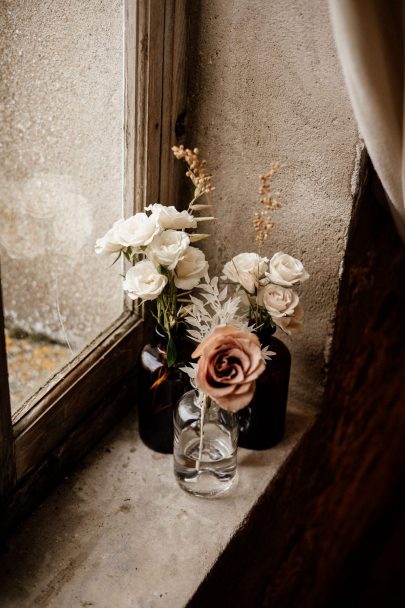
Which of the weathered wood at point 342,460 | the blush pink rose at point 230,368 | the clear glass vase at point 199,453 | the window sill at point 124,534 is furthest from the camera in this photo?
the weathered wood at point 342,460

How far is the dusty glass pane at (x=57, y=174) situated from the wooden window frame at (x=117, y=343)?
26 mm

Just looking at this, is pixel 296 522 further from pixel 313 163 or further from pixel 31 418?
pixel 313 163

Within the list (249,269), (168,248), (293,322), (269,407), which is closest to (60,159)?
(168,248)

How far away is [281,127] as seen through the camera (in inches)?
45.9

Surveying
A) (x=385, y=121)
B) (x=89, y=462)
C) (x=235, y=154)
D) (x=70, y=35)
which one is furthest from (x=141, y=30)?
(x=89, y=462)

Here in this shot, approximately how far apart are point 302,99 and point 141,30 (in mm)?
305

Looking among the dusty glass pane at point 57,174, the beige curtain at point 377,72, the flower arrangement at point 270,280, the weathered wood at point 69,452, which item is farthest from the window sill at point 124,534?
the beige curtain at point 377,72

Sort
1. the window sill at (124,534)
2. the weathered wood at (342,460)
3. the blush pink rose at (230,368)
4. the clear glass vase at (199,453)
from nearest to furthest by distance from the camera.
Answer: the blush pink rose at (230,368) < the window sill at (124,534) < the clear glass vase at (199,453) < the weathered wood at (342,460)

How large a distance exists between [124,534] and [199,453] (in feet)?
0.63

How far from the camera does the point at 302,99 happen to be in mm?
1129

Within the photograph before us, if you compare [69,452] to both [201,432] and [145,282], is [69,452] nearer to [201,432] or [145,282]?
[201,432]

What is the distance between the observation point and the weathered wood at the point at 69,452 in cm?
112

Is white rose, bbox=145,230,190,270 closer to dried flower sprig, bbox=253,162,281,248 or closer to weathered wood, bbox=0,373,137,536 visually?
dried flower sprig, bbox=253,162,281,248

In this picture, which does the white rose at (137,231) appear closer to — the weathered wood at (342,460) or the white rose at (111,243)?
the white rose at (111,243)
